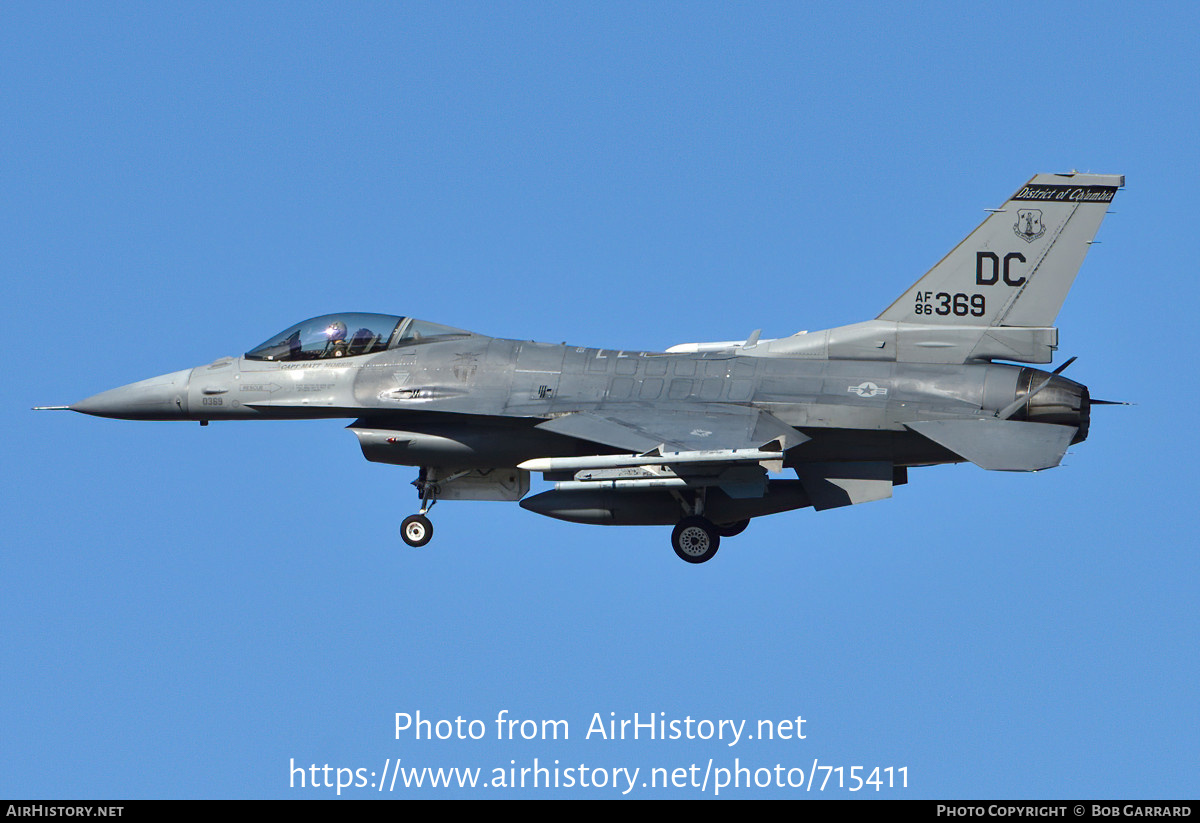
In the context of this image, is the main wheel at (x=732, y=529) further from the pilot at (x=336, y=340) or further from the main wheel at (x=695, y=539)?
the pilot at (x=336, y=340)

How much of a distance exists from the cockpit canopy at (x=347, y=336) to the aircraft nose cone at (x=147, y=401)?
0.99 m

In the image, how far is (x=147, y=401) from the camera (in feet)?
84.8

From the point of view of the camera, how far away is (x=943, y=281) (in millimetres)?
24562

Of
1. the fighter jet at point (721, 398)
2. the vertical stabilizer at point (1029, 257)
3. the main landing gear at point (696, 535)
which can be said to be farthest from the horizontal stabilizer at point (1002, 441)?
the main landing gear at point (696, 535)

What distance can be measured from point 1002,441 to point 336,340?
8.43m

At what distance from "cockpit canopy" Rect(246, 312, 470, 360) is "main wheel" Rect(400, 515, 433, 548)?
2.21 metres

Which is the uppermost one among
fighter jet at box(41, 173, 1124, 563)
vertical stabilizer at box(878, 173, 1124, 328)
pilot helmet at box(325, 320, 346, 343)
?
vertical stabilizer at box(878, 173, 1124, 328)

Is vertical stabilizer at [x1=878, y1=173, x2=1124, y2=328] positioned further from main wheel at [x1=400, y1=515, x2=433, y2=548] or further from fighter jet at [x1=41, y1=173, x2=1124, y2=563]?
main wheel at [x1=400, y1=515, x2=433, y2=548]

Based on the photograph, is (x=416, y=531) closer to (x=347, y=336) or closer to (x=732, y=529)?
(x=347, y=336)

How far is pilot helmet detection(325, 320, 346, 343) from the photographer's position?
2573 cm

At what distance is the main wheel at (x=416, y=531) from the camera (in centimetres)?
2552

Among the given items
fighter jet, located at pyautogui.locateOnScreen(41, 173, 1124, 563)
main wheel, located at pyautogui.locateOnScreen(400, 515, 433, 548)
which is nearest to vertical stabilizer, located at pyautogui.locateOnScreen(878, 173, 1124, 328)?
fighter jet, located at pyautogui.locateOnScreen(41, 173, 1124, 563)

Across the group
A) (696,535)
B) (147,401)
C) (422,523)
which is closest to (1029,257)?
(696,535)

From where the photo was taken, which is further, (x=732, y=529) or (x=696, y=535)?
(x=732, y=529)
